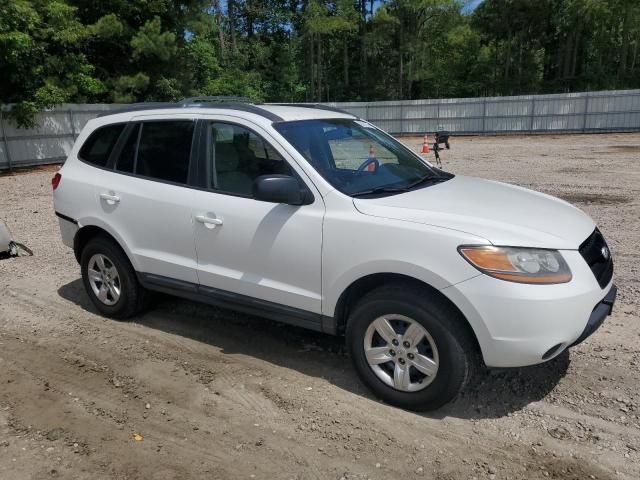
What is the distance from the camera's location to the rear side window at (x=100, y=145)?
198 inches

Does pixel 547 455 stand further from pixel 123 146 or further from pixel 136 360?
pixel 123 146

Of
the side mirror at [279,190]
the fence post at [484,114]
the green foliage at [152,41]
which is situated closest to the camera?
the side mirror at [279,190]

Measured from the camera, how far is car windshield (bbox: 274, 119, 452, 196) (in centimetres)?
389

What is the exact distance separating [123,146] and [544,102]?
29.2 m

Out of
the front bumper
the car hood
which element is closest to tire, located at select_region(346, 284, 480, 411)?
the car hood

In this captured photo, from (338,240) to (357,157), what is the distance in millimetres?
1106

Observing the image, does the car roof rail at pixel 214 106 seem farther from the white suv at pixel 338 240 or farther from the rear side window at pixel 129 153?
the rear side window at pixel 129 153

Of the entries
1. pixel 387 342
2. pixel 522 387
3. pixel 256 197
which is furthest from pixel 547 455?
pixel 256 197

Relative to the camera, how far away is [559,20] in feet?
141

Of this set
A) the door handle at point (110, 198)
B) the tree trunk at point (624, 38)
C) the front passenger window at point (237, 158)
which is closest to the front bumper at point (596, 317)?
the front passenger window at point (237, 158)

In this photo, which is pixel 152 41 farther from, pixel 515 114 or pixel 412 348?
pixel 412 348

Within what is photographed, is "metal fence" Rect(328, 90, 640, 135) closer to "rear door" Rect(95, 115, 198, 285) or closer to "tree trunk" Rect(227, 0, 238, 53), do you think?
"tree trunk" Rect(227, 0, 238, 53)

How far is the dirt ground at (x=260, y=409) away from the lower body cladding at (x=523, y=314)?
539 mm

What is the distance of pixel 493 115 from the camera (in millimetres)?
31312
